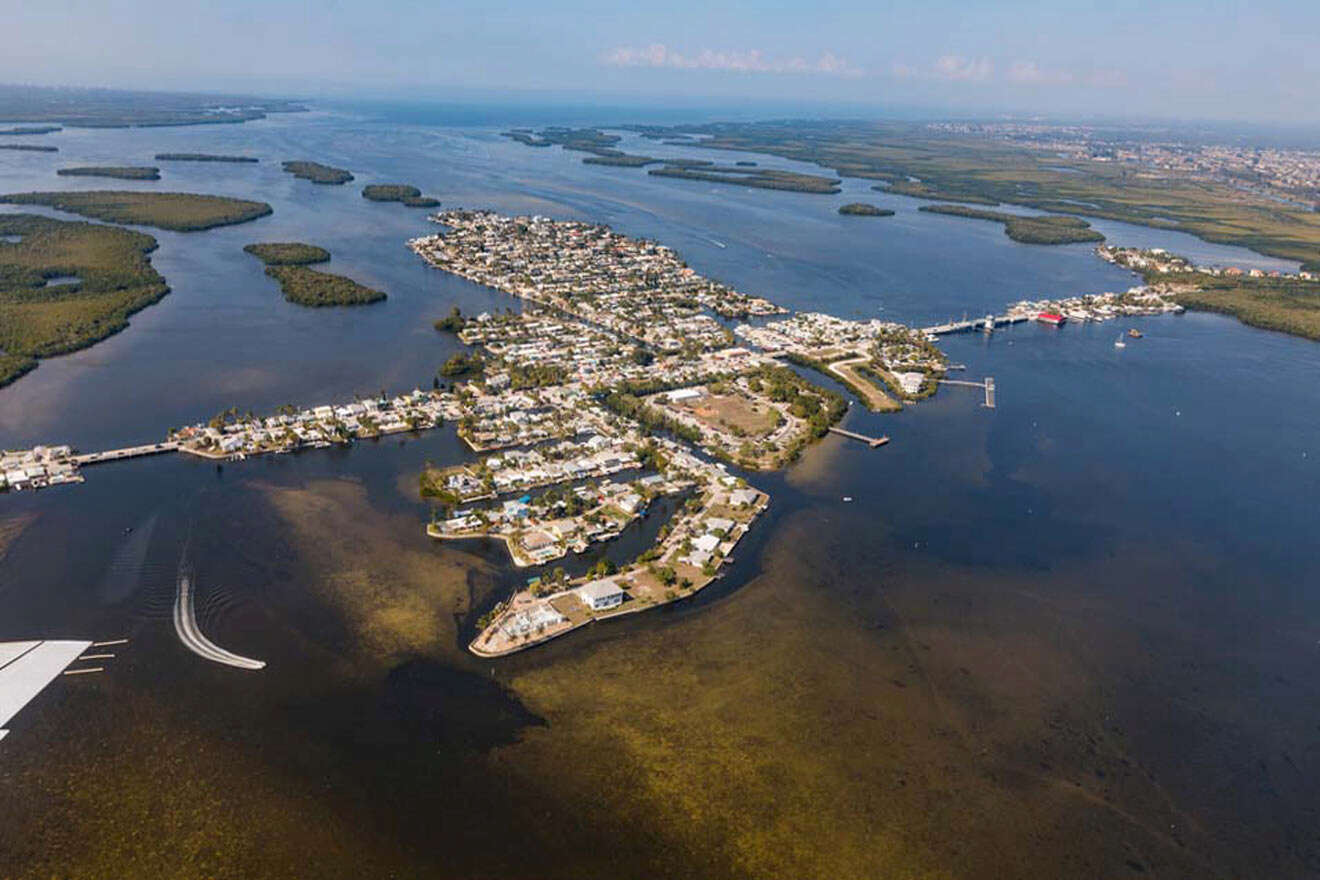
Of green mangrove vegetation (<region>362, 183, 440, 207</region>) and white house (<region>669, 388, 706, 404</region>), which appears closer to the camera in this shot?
white house (<region>669, 388, 706, 404</region>)

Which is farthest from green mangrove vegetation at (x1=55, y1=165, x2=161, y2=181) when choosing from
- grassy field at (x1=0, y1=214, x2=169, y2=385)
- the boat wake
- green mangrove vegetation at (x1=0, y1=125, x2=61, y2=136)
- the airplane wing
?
the airplane wing

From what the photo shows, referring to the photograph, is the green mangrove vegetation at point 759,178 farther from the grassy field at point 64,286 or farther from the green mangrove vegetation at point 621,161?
the grassy field at point 64,286

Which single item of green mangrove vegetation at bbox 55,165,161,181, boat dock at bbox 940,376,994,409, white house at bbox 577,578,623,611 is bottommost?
white house at bbox 577,578,623,611

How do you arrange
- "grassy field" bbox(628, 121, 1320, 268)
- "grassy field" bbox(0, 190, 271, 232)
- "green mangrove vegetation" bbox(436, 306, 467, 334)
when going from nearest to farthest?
"green mangrove vegetation" bbox(436, 306, 467, 334)
"grassy field" bbox(0, 190, 271, 232)
"grassy field" bbox(628, 121, 1320, 268)

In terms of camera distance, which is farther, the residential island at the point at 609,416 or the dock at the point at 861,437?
the dock at the point at 861,437

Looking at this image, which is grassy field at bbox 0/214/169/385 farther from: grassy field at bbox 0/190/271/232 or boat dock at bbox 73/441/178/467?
boat dock at bbox 73/441/178/467

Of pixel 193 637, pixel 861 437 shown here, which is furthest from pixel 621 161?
pixel 193 637

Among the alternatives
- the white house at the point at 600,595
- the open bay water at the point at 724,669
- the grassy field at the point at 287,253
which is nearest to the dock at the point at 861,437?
the open bay water at the point at 724,669
